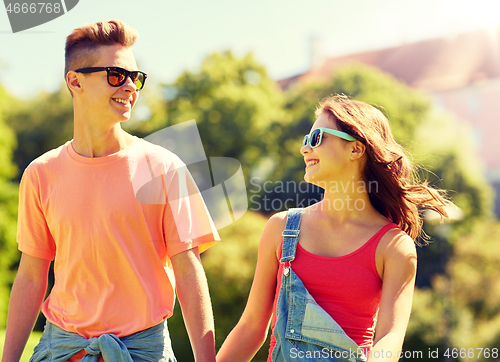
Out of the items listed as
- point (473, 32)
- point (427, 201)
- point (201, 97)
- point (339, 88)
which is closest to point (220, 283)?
point (427, 201)

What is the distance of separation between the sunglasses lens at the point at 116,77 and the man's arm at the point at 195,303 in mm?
814

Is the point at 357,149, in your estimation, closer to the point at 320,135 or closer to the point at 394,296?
the point at 320,135

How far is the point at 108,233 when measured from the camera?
229 centimetres

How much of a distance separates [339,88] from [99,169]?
75.4 ft

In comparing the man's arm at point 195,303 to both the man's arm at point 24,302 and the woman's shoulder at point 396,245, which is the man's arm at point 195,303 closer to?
the man's arm at point 24,302

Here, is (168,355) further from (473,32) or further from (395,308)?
(473,32)

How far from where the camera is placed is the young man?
227 cm

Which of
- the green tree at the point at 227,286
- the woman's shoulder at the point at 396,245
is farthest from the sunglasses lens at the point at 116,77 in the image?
the green tree at the point at 227,286

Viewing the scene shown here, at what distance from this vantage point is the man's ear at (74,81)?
242 centimetres

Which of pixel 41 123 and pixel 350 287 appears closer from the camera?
pixel 350 287

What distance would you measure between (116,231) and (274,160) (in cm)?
2282

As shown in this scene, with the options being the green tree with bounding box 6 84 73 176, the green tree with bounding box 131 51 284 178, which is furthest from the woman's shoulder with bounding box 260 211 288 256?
the green tree with bounding box 131 51 284 178

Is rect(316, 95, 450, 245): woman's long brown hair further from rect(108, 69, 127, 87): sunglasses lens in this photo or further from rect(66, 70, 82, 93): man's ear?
rect(66, 70, 82, 93): man's ear
